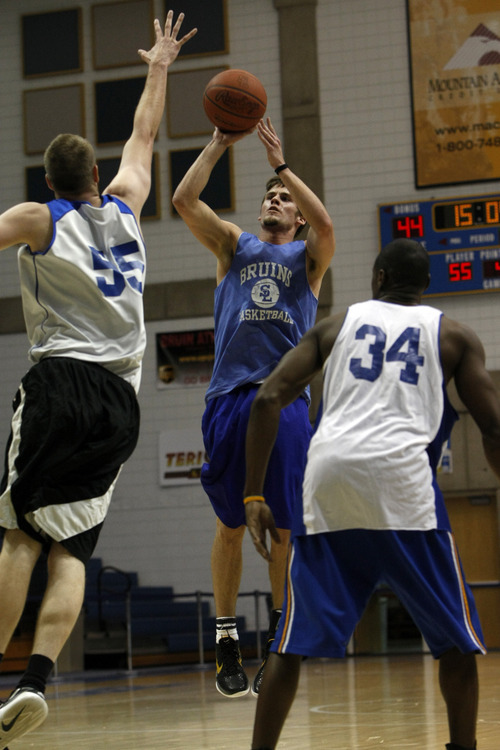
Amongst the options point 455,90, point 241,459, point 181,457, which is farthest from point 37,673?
point 455,90

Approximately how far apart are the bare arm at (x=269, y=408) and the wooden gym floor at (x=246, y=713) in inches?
84.7

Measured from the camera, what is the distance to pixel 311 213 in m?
5.14

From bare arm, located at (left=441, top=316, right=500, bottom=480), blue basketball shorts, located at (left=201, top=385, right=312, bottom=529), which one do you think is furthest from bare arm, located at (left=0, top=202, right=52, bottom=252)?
bare arm, located at (left=441, top=316, right=500, bottom=480)

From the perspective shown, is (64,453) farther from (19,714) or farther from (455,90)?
(455,90)

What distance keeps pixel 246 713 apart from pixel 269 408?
485 cm

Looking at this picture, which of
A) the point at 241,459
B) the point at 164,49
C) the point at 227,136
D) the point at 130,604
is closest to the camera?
the point at 164,49

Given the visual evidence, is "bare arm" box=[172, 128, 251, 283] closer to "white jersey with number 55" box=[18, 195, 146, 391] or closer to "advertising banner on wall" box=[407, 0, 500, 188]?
"white jersey with number 55" box=[18, 195, 146, 391]

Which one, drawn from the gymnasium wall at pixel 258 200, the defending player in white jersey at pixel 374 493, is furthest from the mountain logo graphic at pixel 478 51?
the defending player in white jersey at pixel 374 493

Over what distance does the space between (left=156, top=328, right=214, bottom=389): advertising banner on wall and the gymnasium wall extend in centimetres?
12

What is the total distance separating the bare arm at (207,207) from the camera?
525 centimetres

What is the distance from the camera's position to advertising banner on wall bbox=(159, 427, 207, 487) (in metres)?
16.3

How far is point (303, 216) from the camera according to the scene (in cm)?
548

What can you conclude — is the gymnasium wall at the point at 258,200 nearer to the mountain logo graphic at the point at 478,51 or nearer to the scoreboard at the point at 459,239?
the scoreboard at the point at 459,239

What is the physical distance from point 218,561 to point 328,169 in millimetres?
11885
